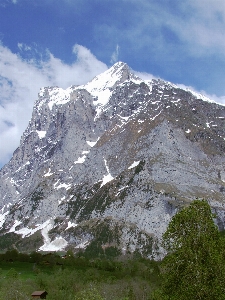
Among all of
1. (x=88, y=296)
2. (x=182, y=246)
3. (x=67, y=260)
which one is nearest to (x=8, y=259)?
(x=67, y=260)

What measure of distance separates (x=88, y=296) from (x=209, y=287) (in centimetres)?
1402

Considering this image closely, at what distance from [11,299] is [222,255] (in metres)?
46.6

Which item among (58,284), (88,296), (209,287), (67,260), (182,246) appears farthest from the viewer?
(67,260)

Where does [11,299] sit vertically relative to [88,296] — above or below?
below

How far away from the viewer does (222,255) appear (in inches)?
1266

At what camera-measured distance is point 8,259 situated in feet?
561

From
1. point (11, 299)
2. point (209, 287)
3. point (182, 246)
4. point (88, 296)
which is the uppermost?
point (182, 246)

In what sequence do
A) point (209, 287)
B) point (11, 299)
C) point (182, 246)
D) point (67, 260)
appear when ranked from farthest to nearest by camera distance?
point (67, 260) < point (11, 299) < point (182, 246) < point (209, 287)

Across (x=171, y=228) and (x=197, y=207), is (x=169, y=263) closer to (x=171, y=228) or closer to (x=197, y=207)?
(x=171, y=228)

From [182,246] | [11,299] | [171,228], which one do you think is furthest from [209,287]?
[11,299]

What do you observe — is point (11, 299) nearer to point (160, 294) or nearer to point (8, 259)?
point (160, 294)

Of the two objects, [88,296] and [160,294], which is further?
[88,296]

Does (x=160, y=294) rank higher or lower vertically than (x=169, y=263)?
lower

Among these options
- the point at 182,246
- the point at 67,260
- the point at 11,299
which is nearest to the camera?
the point at 182,246
